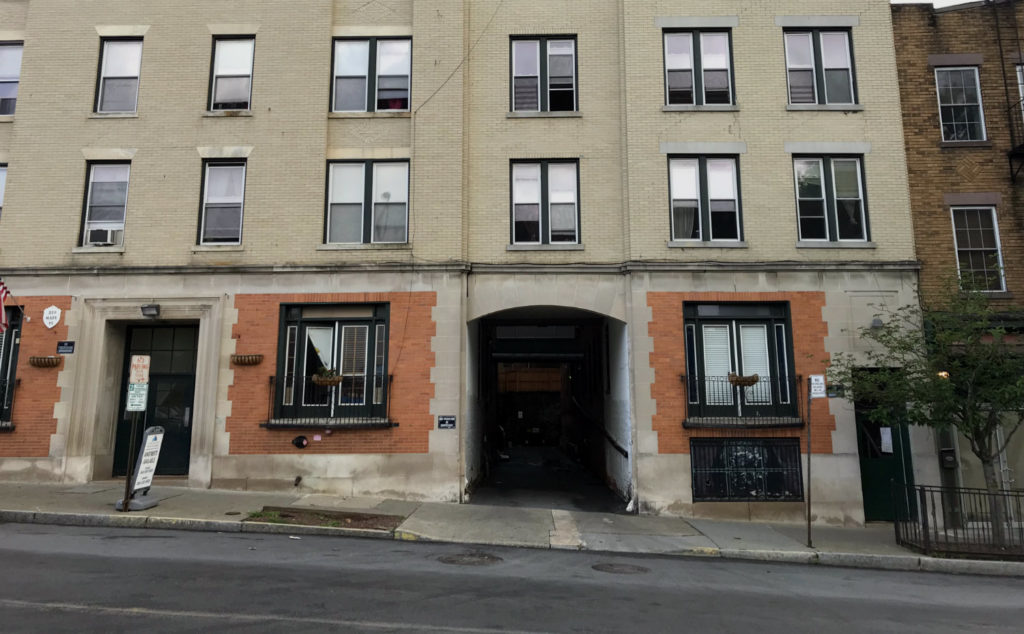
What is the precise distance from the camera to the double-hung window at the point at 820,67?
14.2 metres

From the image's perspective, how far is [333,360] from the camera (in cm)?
1341

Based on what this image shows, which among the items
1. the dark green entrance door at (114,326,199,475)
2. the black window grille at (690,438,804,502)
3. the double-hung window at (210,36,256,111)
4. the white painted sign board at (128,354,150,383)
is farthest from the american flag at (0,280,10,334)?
the black window grille at (690,438,804,502)

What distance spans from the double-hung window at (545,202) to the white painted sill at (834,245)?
4953mm

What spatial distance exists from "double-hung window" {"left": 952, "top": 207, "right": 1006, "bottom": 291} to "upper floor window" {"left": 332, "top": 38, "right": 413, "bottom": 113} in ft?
42.0

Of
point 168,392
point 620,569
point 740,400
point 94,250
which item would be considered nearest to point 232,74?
point 94,250

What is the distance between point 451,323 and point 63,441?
850 centimetres

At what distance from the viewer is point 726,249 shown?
13.5 meters

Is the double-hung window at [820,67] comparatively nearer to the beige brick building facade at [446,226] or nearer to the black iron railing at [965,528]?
the beige brick building facade at [446,226]

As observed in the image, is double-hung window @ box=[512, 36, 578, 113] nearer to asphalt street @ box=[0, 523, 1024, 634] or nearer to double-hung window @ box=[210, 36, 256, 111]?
double-hung window @ box=[210, 36, 256, 111]

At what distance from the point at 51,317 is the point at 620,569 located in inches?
509

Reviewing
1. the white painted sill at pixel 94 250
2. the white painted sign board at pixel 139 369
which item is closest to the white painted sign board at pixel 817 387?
the white painted sign board at pixel 139 369

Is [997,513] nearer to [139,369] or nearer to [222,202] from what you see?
A: [139,369]

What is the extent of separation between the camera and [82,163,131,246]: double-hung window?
45.2 ft

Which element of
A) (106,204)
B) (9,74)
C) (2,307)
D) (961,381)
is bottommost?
(961,381)
